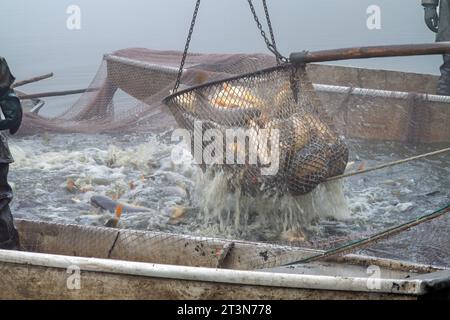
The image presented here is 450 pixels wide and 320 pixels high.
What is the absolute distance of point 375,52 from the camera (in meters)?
4.97

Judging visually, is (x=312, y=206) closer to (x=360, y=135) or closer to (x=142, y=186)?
(x=142, y=186)

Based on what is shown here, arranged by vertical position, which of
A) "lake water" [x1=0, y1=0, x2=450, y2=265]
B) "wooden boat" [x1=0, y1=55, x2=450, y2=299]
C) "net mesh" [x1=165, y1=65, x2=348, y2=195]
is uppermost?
"net mesh" [x1=165, y1=65, x2=348, y2=195]

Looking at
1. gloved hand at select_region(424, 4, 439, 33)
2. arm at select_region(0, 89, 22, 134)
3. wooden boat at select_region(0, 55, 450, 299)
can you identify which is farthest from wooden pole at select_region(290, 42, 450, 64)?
gloved hand at select_region(424, 4, 439, 33)

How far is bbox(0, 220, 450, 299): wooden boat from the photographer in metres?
3.64

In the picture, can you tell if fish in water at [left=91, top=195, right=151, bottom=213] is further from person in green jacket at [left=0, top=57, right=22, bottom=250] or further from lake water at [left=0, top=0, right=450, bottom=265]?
person in green jacket at [left=0, top=57, right=22, bottom=250]

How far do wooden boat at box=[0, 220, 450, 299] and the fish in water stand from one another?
1499 millimetres

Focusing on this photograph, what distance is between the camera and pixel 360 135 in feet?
29.7

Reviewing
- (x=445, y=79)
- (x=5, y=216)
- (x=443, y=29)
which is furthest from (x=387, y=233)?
(x=443, y=29)

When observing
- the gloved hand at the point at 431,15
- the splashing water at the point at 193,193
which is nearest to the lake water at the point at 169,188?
the splashing water at the point at 193,193

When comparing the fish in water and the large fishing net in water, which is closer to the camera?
the large fishing net in water

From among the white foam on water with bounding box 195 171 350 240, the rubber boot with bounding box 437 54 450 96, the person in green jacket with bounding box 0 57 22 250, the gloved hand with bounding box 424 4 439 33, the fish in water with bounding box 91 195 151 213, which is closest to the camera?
the person in green jacket with bounding box 0 57 22 250
